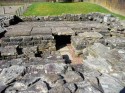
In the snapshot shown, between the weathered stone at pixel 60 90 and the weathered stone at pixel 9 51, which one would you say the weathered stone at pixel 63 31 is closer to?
the weathered stone at pixel 9 51

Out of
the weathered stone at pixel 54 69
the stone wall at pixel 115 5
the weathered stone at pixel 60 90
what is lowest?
the weathered stone at pixel 60 90

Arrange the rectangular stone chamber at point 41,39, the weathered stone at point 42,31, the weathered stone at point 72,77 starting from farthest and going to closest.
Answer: the weathered stone at point 42,31, the rectangular stone chamber at point 41,39, the weathered stone at point 72,77

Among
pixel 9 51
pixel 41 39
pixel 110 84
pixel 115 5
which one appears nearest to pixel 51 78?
pixel 110 84

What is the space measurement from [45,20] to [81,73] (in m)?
6.45

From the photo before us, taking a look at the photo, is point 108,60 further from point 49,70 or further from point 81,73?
point 49,70

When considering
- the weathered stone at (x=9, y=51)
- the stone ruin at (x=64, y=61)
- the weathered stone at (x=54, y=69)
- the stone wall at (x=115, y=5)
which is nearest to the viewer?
the stone ruin at (x=64, y=61)

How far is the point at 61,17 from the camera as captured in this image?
1023 centimetres

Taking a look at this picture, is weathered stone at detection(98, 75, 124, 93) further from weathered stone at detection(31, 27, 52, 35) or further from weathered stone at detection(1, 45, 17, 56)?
weathered stone at detection(31, 27, 52, 35)

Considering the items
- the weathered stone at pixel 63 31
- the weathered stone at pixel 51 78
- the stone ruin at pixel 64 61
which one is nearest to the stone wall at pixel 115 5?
the stone ruin at pixel 64 61

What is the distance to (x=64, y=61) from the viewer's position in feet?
17.8

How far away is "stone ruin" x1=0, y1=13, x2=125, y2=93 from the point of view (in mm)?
3682

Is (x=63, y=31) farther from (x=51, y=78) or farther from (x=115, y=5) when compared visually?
(x=115, y=5)

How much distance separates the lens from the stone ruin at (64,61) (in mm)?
3682

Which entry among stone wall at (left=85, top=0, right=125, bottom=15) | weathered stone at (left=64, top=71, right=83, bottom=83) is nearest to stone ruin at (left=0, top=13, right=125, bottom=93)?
weathered stone at (left=64, top=71, right=83, bottom=83)
